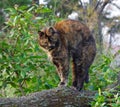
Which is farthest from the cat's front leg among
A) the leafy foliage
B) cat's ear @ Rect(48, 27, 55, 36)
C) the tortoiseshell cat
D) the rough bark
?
the rough bark

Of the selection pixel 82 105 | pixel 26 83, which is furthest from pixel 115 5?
pixel 82 105

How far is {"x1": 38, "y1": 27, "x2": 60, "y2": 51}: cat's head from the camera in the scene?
6379 mm

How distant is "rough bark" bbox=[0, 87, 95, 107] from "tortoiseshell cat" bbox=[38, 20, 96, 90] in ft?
3.11

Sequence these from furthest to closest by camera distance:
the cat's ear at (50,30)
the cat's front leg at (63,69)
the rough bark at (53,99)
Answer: the cat's front leg at (63,69), the cat's ear at (50,30), the rough bark at (53,99)

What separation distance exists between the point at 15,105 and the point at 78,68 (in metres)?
1.73

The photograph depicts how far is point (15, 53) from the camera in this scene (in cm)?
673

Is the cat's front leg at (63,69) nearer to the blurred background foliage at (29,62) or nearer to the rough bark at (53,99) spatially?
the blurred background foliage at (29,62)

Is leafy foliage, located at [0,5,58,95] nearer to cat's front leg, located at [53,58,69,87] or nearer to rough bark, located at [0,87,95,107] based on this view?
cat's front leg, located at [53,58,69,87]

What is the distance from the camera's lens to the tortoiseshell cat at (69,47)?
6.45m

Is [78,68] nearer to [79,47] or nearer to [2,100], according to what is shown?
[79,47]

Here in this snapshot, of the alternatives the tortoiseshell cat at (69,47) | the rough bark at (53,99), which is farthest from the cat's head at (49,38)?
the rough bark at (53,99)

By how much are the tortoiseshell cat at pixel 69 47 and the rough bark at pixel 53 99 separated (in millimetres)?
948

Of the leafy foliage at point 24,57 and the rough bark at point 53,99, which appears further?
the leafy foliage at point 24,57

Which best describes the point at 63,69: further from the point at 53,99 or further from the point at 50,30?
the point at 53,99
